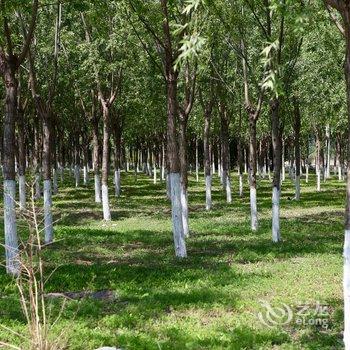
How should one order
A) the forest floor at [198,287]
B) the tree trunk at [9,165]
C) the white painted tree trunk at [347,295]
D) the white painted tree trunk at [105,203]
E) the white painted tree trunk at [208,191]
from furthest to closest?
the white painted tree trunk at [208,191]
the white painted tree trunk at [105,203]
the tree trunk at [9,165]
the forest floor at [198,287]
the white painted tree trunk at [347,295]

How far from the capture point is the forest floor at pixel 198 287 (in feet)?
30.1

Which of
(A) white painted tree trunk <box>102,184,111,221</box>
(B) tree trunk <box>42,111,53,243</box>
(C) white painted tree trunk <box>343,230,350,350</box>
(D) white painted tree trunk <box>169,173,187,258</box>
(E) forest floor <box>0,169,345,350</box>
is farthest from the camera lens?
(A) white painted tree trunk <box>102,184,111,221</box>

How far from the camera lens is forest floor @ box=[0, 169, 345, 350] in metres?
9.16

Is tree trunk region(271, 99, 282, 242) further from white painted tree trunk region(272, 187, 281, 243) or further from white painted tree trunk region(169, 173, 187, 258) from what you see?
white painted tree trunk region(169, 173, 187, 258)

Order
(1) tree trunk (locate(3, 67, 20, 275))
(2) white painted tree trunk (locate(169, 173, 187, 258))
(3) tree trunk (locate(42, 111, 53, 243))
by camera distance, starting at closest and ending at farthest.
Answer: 1. (1) tree trunk (locate(3, 67, 20, 275))
2. (2) white painted tree trunk (locate(169, 173, 187, 258))
3. (3) tree trunk (locate(42, 111, 53, 243))

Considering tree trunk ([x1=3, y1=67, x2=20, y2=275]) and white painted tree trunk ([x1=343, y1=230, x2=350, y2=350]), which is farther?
tree trunk ([x1=3, y1=67, x2=20, y2=275])

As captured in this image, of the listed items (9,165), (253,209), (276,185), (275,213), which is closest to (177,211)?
(275,213)

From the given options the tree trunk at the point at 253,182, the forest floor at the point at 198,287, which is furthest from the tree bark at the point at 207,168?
the tree trunk at the point at 253,182

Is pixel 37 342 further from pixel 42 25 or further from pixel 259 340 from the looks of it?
pixel 42 25

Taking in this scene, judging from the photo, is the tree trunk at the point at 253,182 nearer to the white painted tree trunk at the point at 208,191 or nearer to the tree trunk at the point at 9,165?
the white painted tree trunk at the point at 208,191

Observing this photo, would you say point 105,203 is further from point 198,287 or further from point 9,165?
point 198,287

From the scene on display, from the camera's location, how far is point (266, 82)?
5.70m

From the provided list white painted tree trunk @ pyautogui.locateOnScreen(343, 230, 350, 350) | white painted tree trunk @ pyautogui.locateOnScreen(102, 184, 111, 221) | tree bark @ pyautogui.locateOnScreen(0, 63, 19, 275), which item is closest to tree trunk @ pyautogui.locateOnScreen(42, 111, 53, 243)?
tree bark @ pyautogui.locateOnScreen(0, 63, 19, 275)

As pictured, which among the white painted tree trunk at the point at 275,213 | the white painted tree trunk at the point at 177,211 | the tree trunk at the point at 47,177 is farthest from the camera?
the tree trunk at the point at 47,177
